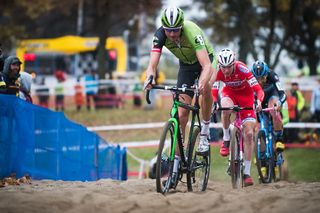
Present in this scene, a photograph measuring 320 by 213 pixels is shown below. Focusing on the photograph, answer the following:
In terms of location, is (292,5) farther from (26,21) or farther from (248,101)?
(26,21)

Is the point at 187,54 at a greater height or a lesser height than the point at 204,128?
greater

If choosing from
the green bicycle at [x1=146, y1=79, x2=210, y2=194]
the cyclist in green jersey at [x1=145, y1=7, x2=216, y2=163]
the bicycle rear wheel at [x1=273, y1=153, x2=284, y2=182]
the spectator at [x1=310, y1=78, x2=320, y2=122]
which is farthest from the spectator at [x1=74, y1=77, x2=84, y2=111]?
the cyclist in green jersey at [x1=145, y1=7, x2=216, y2=163]

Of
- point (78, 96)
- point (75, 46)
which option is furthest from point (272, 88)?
point (75, 46)

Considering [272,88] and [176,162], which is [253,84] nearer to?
[272,88]

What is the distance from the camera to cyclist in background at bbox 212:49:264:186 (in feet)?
37.1

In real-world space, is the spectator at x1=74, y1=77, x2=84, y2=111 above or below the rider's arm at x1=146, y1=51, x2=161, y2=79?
below

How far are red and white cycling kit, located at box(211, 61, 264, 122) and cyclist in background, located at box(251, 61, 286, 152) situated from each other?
0.68 meters

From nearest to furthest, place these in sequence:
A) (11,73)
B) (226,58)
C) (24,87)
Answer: (226,58), (11,73), (24,87)

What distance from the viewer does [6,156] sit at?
10742mm

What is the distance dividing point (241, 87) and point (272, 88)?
72.1 inches

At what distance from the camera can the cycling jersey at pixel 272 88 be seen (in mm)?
12852

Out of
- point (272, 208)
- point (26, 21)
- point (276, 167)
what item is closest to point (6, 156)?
point (272, 208)

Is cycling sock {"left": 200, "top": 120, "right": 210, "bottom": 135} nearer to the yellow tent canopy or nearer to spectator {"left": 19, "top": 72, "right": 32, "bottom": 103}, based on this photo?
spectator {"left": 19, "top": 72, "right": 32, "bottom": 103}

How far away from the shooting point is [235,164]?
1132cm
